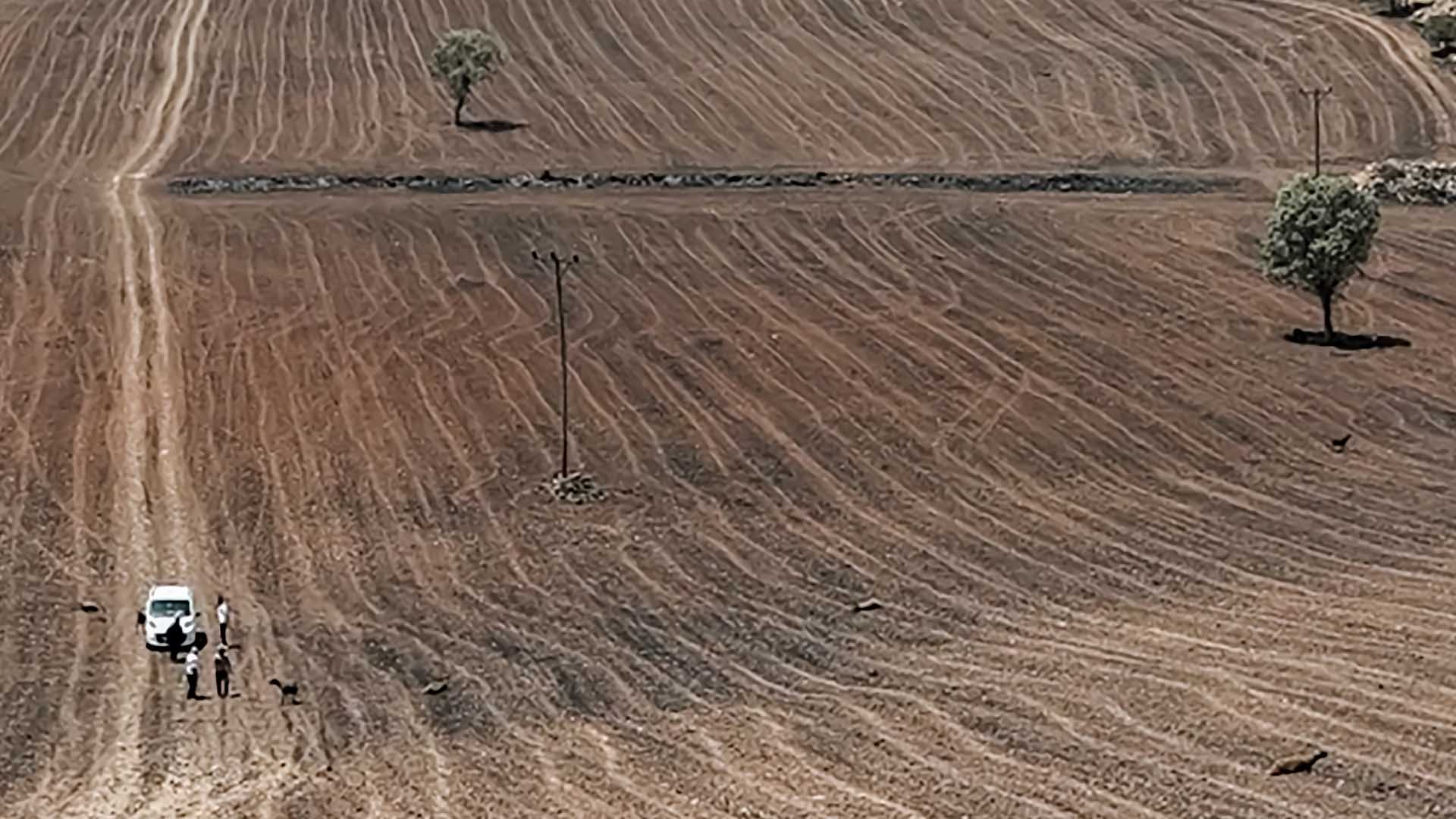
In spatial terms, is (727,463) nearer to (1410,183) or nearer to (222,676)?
(222,676)

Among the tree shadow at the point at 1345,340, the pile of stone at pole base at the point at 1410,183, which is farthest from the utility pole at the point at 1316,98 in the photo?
the tree shadow at the point at 1345,340

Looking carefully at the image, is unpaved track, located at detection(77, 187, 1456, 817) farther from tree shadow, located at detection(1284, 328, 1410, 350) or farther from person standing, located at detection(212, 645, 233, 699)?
person standing, located at detection(212, 645, 233, 699)

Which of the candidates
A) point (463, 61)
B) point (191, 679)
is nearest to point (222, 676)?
point (191, 679)

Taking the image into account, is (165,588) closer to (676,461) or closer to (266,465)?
(266,465)

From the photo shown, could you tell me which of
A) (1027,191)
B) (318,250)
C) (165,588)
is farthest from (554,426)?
(1027,191)

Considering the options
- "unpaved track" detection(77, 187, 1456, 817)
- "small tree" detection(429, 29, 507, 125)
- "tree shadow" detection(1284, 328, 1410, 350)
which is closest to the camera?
"unpaved track" detection(77, 187, 1456, 817)

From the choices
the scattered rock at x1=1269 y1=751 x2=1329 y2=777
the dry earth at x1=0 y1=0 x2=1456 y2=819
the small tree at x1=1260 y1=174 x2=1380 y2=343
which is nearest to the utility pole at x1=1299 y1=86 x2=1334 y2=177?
the dry earth at x1=0 y1=0 x2=1456 y2=819

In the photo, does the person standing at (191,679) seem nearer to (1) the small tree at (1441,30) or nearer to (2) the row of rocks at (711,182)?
(2) the row of rocks at (711,182)
